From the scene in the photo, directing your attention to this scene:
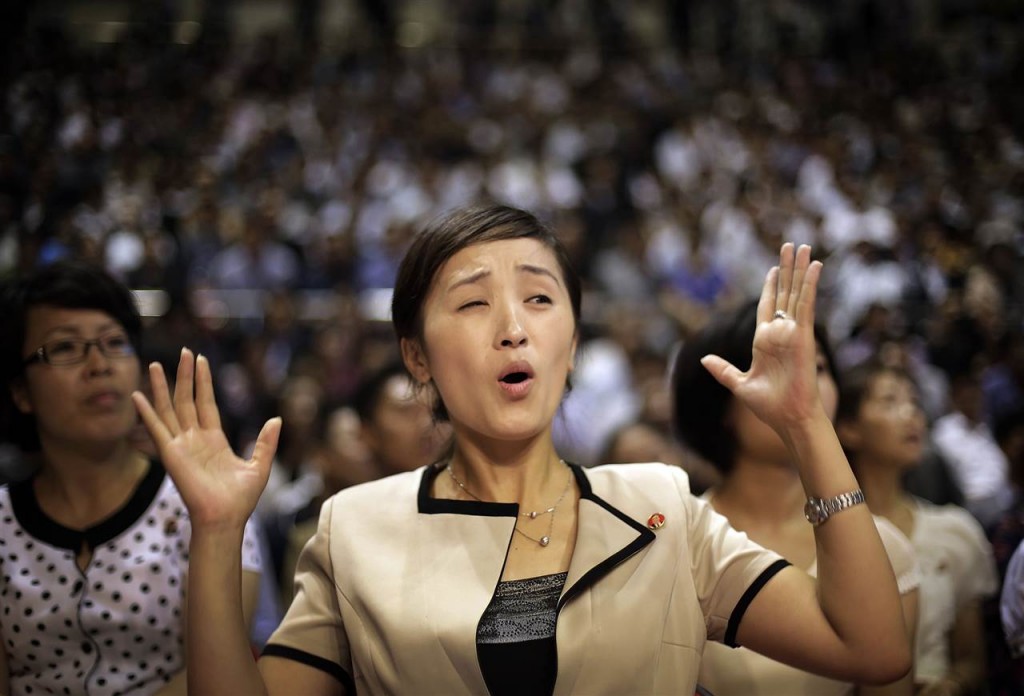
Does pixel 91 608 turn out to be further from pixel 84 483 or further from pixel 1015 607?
pixel 1015 607

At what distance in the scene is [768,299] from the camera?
1.54 m

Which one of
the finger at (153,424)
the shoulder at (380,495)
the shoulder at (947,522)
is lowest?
the shoulder at (947,522)

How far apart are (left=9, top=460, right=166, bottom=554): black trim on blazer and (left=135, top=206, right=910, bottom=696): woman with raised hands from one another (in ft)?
1.69

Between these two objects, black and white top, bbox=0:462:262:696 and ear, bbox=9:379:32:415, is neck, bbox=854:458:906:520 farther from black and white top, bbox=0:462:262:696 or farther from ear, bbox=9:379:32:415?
ear, bbox=9:379:32:415

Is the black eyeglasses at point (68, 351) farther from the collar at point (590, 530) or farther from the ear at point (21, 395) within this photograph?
the collar at point (590, 530)

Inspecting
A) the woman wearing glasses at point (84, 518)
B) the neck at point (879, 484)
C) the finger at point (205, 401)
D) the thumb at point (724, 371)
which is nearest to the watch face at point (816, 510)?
the thumb at point (724, 371)

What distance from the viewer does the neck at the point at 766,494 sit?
2129 millimetres

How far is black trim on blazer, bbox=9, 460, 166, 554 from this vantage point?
188 cm

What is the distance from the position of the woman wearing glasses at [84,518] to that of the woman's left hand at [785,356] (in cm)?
107

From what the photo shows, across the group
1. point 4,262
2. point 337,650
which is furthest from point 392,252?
point 337,650

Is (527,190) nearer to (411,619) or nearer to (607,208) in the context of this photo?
(607,208)

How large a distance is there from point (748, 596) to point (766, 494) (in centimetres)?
68

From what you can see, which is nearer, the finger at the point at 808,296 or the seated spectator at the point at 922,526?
the finger at the point at 808,296

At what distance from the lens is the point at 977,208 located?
6.97 meters
